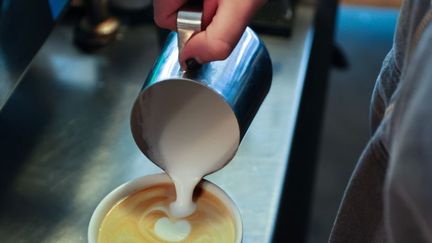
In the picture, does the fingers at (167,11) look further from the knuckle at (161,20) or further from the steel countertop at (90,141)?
the steel countertop at (90,141)

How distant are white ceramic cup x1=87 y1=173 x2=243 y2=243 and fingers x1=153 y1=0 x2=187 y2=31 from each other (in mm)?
136

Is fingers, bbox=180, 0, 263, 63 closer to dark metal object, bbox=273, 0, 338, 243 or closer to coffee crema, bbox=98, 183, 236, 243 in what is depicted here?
coffee crema, bbox=98, 183, 236, 243

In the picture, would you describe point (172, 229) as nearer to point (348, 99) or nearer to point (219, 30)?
point (219, 30)

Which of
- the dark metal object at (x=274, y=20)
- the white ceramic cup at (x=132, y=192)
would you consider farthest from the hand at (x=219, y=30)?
the dark metal object at (x=274, y=20)

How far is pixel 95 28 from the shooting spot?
79 cm

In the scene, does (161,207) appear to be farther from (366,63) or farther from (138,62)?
(366,63)

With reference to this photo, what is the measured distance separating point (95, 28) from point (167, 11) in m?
0.32

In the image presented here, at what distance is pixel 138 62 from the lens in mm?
774

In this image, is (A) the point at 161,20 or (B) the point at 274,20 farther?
(B) the point at 274,20

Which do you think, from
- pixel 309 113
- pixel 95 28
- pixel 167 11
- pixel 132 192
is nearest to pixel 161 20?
pixel 167 11

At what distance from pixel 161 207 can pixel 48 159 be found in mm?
167

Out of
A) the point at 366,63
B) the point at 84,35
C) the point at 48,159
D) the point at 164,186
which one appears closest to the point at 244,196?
the point at 164,186

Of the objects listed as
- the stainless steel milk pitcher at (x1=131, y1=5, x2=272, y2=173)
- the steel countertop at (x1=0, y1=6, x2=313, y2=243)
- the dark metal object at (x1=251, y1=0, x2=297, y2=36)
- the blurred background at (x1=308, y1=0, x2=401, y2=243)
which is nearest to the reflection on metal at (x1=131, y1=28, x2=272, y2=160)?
the stainless steel milk pitcher at (x1=131, y1=5, x2=272, y2=173)

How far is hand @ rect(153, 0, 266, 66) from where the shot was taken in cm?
45
